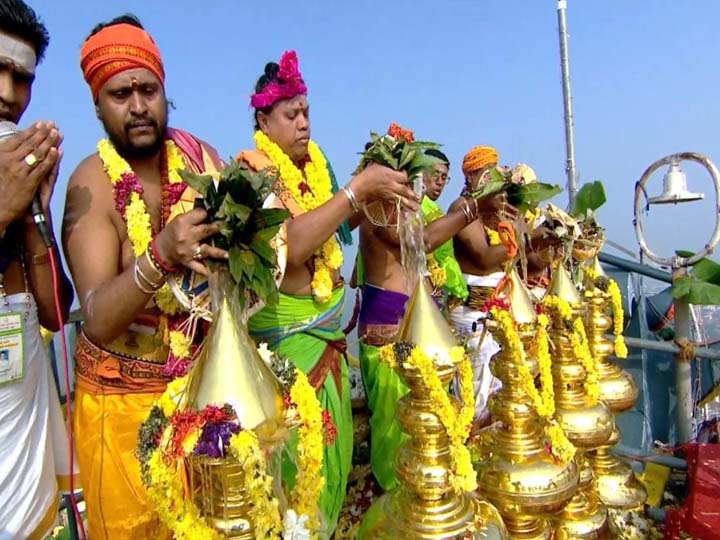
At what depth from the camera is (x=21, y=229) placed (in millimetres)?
1259

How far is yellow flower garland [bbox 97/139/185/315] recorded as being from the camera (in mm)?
1330

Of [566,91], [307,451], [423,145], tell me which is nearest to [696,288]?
[423,145]

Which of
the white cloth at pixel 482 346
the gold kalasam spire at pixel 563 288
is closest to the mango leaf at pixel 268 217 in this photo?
the gold kalasam spire at pixel 563 288

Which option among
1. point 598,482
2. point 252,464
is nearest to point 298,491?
point 252,464

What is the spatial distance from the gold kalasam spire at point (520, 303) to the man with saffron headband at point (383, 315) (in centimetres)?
50

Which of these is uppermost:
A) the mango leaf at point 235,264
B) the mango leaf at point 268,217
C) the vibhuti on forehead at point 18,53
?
the vibhuti on forehead at point 18,53

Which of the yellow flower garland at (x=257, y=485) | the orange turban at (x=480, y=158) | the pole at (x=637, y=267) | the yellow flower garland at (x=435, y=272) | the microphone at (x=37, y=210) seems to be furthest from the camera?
the orange turban at (x=480, y=158)

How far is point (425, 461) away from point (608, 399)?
4.46 feet

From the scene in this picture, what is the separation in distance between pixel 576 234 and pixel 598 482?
1053 millimetres

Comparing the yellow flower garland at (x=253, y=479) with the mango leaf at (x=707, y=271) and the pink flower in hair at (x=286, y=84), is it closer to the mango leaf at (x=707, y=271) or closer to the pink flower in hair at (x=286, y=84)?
the pink flower in hair at (x=286, y=84)

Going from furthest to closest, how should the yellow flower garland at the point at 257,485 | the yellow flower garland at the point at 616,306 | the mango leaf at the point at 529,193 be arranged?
the yellow flower garland at the point at 616,306, the mango leaf at the point at 529,193, the yellow flower garland at the point at 257,485

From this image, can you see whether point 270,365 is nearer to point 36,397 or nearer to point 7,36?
point 36,397

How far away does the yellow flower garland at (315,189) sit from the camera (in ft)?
6.02

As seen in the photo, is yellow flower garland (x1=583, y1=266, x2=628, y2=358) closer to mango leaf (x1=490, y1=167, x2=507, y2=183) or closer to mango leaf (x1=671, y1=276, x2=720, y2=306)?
mango leaf (x1=671, y1=276, x2=720, y2=306)
